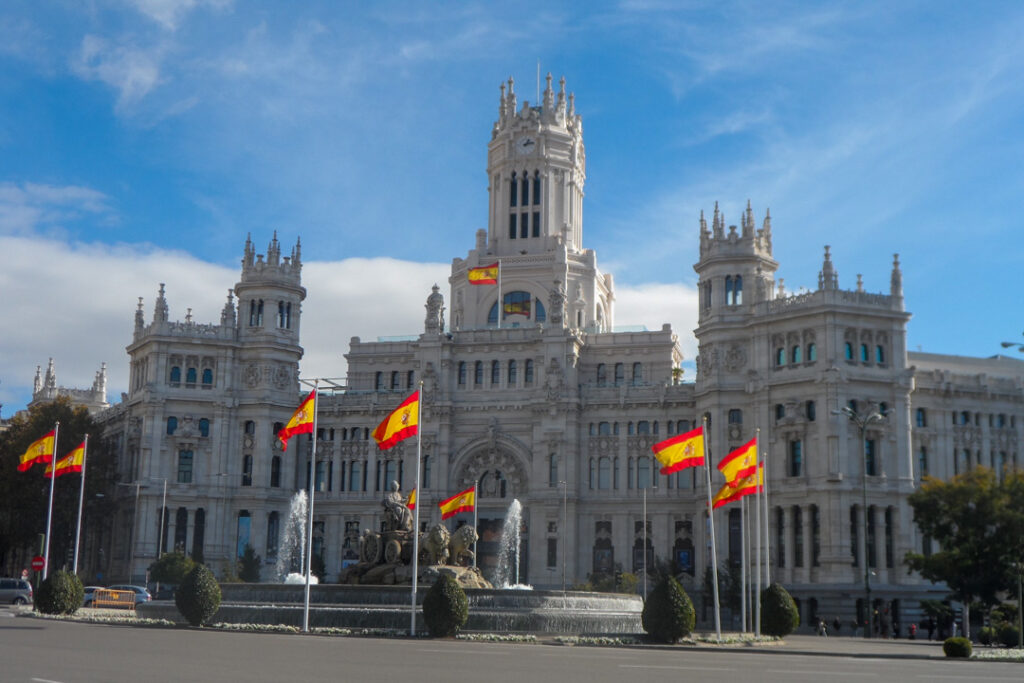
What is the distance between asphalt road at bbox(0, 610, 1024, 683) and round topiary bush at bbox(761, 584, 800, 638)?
28.1 ft

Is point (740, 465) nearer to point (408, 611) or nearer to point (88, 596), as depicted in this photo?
point (408, 611)

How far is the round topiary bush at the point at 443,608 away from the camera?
40.8 m

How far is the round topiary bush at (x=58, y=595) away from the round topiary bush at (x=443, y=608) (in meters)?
20.7

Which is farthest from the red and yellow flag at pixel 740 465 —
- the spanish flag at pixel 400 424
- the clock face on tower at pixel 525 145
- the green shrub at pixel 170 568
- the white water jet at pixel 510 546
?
the clock face on tower at pixel 525 145

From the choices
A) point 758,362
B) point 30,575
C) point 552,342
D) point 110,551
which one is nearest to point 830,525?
point 758,362

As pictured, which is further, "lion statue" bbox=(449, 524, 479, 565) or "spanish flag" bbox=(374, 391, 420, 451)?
"lion statue" bbox=(449, 524, 479, 565)

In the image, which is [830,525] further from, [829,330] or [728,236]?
[728,236]

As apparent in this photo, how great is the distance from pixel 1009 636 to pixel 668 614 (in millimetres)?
21855

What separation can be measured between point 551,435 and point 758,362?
62.0 feet

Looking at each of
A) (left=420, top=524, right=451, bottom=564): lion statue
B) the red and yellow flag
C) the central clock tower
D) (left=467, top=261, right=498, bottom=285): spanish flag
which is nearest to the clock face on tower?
the central clock tower

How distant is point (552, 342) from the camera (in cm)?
10256

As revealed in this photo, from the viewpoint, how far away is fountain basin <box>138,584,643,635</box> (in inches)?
1729

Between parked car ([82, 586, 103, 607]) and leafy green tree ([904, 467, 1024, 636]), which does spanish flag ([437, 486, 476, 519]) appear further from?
leafy green tree ([904, 467, 1024, 636])

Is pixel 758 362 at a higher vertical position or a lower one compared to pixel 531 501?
higher
